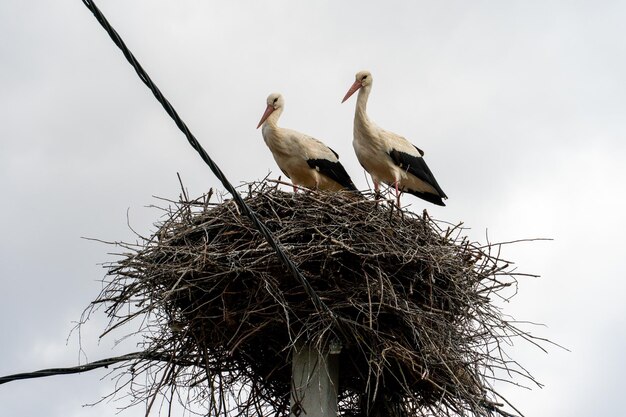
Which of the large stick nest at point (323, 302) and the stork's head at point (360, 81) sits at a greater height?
the stork's head at point (360, 81)

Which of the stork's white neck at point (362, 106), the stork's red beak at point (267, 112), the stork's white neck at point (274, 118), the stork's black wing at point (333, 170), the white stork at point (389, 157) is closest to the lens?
the stork's black wing at point (333, 170)

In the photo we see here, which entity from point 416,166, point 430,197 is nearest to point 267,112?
point 416,166

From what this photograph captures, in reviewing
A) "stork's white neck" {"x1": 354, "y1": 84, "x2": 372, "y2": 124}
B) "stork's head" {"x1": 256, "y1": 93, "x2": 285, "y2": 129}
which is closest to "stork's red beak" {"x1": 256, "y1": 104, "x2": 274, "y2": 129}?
"stork's head" {"x1": 256, "y1": 93, "x2": 285, "y2": 129}

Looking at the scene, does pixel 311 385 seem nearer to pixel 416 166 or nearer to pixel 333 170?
pixel 333 170

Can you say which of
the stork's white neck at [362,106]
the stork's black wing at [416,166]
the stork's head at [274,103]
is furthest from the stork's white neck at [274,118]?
the stork's black wing at [416,166]

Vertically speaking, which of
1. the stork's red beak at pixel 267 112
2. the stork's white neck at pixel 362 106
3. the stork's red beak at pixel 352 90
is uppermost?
the stork's red beak at pixel 267 112

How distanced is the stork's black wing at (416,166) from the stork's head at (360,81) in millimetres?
745

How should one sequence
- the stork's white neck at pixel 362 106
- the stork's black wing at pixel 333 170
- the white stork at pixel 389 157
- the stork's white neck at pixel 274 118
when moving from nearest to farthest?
the stork's black wing at pixel 333 170 < the white stork at pixel 389 157 < the stork's white neck at pixel 362 106 < the stork's white neck at pixel 274 118

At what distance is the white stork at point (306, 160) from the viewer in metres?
8.02

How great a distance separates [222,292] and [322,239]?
616mm

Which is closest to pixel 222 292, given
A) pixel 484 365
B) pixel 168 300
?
pixel 168 300

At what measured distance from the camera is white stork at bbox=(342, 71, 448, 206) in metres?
8.20

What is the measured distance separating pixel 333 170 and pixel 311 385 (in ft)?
8.62

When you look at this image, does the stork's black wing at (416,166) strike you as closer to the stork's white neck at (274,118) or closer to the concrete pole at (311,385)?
the stork's white neck at (274,118)
